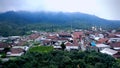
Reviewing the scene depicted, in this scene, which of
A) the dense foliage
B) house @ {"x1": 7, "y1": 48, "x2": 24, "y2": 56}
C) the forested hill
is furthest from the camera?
the forested hill

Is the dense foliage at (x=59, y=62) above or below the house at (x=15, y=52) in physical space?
above

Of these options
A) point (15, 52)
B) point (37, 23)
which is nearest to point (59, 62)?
point (15, 52)

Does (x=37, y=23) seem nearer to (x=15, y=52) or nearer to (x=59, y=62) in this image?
(x=15, y=52)

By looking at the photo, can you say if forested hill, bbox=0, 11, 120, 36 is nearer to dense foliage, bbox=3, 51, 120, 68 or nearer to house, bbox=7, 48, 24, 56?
house, bbox=7, 48, 24, 56

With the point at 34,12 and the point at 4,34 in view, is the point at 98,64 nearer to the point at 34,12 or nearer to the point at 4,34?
the point at 4,34

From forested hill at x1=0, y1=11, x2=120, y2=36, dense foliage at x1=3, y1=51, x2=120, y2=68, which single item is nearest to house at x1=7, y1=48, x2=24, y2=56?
dense foliage at x1=3, y1=51, x2=120, y2=68

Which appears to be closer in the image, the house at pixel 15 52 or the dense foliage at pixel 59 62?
the dense foliage at pixel 59 62

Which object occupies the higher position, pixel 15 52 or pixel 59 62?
pixel 59 62

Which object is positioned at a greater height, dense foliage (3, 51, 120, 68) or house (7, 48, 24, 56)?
dense foliage (3, 51, 120, 68)

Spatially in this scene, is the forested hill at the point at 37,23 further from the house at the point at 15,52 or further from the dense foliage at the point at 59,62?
the dense foliage at the point at 59,62

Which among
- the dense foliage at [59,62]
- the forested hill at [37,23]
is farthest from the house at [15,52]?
the forested hill at [37,23]

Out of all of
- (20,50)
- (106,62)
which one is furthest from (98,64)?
(20,50)

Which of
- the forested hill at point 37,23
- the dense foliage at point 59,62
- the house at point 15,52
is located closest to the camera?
the dense foliage at point 59,62
